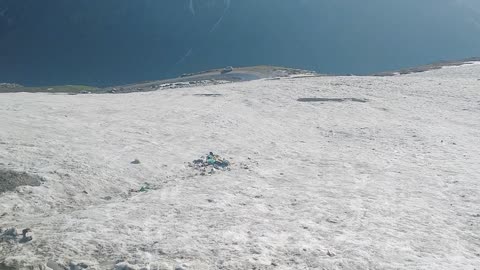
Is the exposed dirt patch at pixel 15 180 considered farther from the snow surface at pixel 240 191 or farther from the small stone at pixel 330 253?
the small stone at pixel 330 253

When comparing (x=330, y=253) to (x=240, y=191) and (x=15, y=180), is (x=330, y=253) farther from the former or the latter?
(x=15, y=180)

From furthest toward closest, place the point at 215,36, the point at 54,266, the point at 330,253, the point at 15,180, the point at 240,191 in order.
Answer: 1. the point at 215,36
2. the point at 240,191
3. the point at 15,180
4. the point at 330,253
5. the point at 54,266

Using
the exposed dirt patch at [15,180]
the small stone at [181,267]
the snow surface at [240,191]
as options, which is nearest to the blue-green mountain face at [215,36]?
the snow surface at [240,191]

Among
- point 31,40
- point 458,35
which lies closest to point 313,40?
point 458,35

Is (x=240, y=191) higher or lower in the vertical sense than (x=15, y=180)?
lower

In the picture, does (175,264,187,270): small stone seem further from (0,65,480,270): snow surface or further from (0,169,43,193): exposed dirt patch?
(0,169,43,193): exposed dirt patch

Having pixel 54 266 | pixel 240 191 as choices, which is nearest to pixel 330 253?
pixel 240 191
